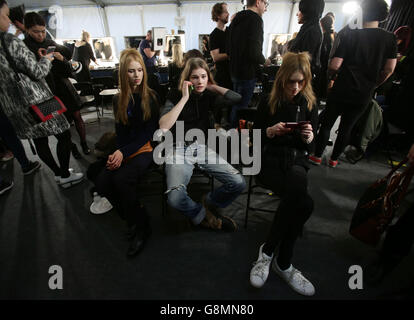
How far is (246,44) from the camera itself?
2.26 metres

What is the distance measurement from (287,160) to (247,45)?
151cm

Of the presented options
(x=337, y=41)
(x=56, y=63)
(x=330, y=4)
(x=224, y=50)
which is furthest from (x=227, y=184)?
(x=330, y=4)

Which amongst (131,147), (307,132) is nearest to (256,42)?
(307,132)

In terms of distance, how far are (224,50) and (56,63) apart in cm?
205

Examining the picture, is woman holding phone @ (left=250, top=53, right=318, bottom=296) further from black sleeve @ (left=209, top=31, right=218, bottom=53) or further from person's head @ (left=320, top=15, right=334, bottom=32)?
person's head @ (left=320, top=15, right=334, bottom=32)

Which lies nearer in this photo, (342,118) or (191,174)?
(191,174)

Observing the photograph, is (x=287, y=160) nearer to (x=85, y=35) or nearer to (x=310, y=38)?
(x=310, y=38)

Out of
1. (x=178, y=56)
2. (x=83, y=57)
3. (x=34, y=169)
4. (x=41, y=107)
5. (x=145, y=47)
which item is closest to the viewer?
(x=41, y=107)

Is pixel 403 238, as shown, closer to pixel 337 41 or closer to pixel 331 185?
pixel 331 185

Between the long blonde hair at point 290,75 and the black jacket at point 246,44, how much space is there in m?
0.90

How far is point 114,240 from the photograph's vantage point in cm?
166

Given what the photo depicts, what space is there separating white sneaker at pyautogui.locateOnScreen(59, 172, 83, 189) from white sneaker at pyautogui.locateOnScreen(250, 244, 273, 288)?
2.10 metres

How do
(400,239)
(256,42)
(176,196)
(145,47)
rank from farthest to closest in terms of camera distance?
(145,47)
(256,42)
(176,196)
(400,239)

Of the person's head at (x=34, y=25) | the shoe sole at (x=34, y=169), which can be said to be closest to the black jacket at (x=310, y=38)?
the person's head at (x=34, y=25)
